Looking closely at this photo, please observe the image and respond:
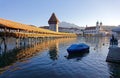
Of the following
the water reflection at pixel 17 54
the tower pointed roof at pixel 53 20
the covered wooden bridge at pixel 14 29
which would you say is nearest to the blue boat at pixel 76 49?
the water reflection at pixel 17 54

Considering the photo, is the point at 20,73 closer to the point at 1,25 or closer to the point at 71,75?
the point at 71,75

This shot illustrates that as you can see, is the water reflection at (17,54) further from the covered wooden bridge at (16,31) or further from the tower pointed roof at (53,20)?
the tower pointed roof at (53,20)

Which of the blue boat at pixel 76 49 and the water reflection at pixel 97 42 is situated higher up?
the blue boat at pixel 76 49

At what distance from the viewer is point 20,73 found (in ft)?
62.5

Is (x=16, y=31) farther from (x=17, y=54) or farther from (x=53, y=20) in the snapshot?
(x=53, y=20)

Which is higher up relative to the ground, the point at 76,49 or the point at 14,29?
the point at 14,29

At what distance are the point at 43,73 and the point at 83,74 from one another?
4.08 m

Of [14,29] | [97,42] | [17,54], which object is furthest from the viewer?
[97,42]

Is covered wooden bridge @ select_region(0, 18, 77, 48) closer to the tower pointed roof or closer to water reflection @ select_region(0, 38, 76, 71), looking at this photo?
water reflection @ select_region(0, 38, 76, 71)

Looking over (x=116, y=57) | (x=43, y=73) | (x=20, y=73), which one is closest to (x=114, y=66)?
(x=116, y=57)

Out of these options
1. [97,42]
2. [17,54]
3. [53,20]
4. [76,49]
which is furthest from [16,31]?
[53,20]

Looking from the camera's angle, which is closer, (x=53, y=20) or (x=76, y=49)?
(x=76, y=49)

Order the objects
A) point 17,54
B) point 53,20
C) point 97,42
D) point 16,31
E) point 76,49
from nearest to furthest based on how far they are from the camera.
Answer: point 17,54, point 76,49, point 16,31, point 97,42, point 53,20

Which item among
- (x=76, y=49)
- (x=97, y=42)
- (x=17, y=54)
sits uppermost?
(x=76, y=49)
